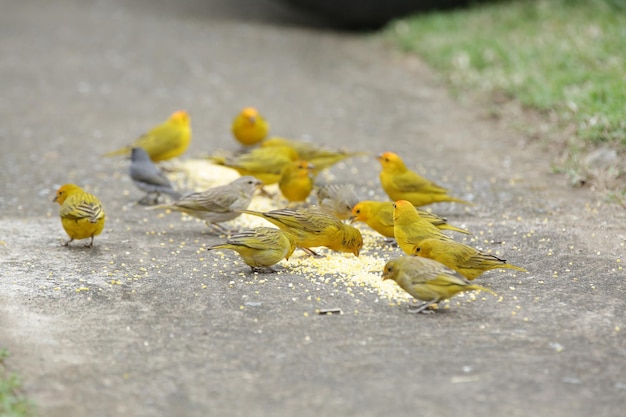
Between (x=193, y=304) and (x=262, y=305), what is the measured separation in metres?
0.39

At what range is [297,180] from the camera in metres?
6.50

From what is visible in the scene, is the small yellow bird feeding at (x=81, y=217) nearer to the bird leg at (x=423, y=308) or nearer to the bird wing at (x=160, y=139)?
the bird wing at (x=160, y=139)

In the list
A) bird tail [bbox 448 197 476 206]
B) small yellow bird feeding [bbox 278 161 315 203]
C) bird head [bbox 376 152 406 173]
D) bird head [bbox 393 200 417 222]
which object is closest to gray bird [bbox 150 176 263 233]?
small yellow bird feeding [bbox 278 161 315 203]

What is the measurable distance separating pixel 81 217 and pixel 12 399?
2.14 metres

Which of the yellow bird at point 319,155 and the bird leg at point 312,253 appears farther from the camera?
the yellow bird at point 319,155

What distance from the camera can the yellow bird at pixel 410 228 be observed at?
201 inches

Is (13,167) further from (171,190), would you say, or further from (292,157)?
(292,157)

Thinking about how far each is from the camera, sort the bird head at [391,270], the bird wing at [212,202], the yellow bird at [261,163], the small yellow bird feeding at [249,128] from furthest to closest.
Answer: the small yellow bird feeding at [249,128]
the yellow bird at [261,163]
the bird wing at [212,202]
the bird head at [391,270]

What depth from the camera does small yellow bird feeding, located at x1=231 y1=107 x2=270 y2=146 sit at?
8.03 meters

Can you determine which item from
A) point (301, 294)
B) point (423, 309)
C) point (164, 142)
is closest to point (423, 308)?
point (423, 309)

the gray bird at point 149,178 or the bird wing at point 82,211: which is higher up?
the bird wing at point 82,211

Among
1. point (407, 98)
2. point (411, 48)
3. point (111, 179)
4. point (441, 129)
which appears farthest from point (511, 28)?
point (111, 179)

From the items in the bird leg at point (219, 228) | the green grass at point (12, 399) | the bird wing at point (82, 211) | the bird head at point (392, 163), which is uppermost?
the bird head at point (392, 163)

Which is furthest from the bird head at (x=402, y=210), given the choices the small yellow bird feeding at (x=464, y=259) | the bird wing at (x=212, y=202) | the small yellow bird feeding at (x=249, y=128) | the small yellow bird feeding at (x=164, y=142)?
the small yellow bird feeding at (x=249, y=128)
